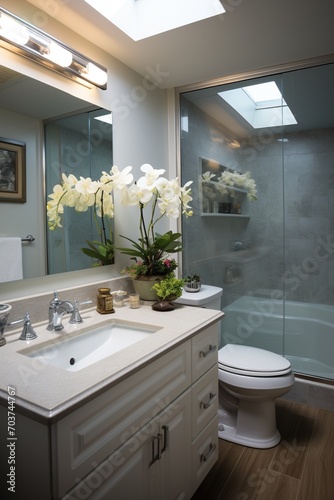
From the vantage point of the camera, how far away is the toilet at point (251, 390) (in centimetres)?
178

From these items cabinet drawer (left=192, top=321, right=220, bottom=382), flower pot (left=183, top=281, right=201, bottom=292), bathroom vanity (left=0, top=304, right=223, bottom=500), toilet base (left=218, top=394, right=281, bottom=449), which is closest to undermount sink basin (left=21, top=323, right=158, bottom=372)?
bathroom vanity (left=0, top=304, right=223, bottom=500)

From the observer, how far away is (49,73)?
1487 mm

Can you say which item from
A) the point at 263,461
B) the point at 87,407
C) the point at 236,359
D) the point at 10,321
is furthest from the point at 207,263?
the point at 87,407

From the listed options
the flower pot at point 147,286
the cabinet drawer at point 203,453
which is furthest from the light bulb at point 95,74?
the cabinet drawer at point 203,453

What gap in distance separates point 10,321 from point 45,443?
0.63m

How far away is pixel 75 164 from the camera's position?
159 centimetres

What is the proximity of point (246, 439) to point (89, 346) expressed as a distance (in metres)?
1.15

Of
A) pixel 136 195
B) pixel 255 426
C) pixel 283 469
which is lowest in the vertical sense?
pixel 283 469

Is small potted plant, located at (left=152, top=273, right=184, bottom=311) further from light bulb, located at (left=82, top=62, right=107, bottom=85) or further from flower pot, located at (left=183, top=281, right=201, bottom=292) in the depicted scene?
light bulb, located at (left=82, top=62, right=107, bottom=85)

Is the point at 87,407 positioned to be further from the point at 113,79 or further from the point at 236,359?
the point at 113,79

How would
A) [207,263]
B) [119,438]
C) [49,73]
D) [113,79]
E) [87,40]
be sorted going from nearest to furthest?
[119,438] < [49,73] < [87,40] < [113,79] < [207,263]

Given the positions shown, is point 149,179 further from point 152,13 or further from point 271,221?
point 271,221

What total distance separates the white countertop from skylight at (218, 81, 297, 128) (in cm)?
170

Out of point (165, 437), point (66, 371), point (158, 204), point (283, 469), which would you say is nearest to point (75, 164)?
point (158, 204)
